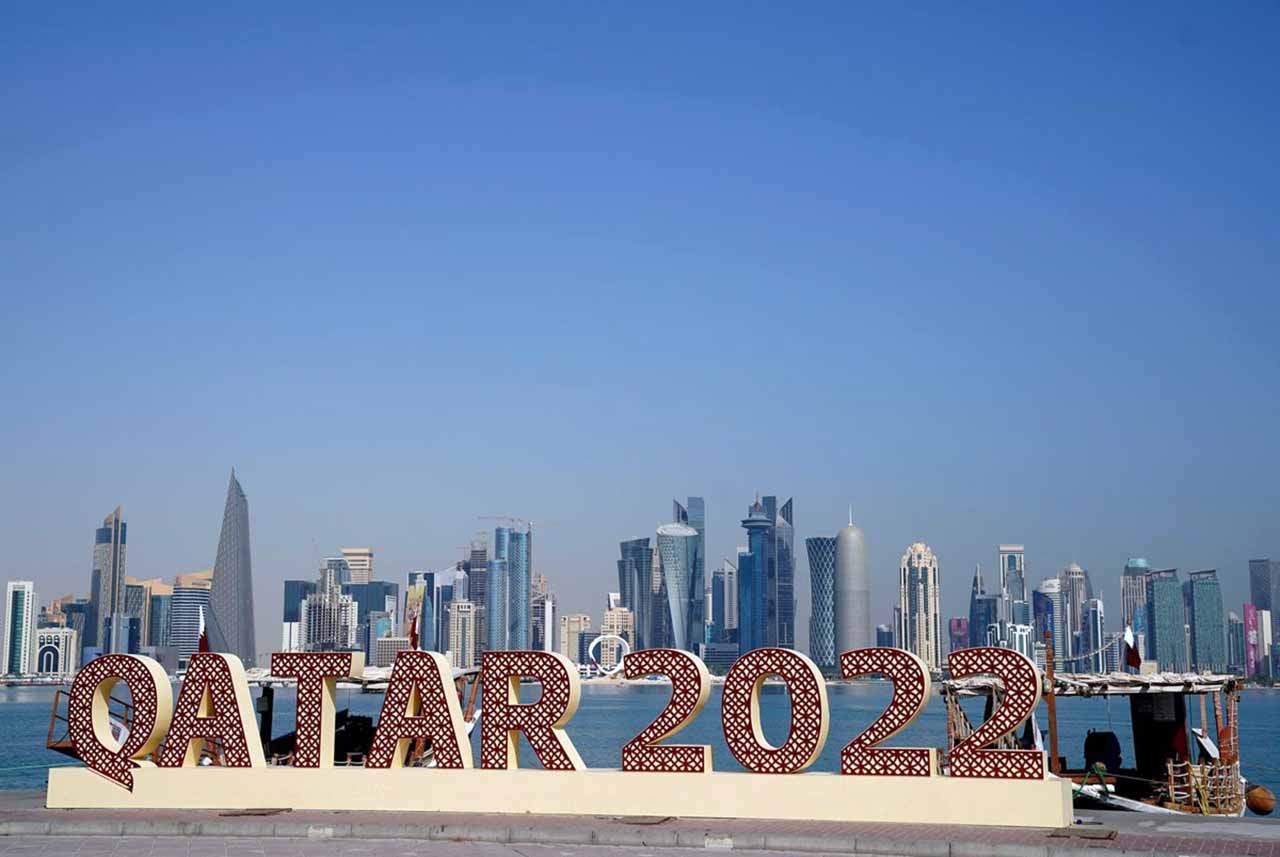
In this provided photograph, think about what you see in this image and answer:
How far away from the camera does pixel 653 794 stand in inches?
941

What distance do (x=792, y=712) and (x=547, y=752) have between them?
433cm

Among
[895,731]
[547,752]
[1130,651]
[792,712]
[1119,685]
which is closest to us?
[895,731]

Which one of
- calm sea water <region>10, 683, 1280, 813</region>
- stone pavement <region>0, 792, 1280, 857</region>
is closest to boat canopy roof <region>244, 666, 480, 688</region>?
stone pavement <region>0, 792, 1280, 857</region>

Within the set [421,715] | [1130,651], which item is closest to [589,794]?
[421,715]

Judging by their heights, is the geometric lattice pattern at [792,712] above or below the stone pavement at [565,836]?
above

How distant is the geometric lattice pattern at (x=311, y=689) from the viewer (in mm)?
25562

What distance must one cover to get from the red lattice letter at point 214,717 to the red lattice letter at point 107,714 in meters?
0.32

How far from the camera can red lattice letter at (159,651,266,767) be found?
2572 cm

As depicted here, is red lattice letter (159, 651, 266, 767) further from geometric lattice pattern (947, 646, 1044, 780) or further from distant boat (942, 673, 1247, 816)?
distant boat (942, 673, 1247, 816)

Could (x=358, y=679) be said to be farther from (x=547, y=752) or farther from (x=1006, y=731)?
(x=1006, y=731)

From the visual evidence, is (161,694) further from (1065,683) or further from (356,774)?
(1065,683)

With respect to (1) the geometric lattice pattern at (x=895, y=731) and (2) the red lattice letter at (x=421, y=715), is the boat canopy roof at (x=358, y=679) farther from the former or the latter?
(1) the geometric lattice pattern at (x=895, y=731)

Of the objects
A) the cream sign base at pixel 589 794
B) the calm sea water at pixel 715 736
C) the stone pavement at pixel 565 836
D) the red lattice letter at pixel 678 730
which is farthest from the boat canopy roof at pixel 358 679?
the calm sea water at pixel 715 736

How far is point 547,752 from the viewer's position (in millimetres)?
24703
